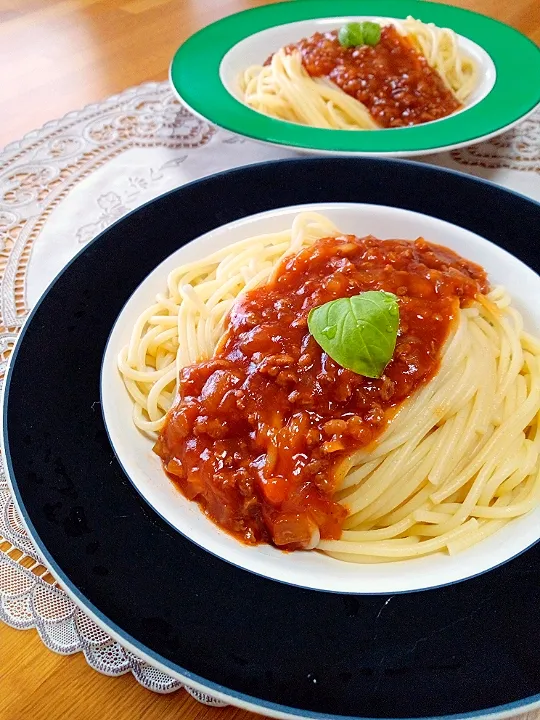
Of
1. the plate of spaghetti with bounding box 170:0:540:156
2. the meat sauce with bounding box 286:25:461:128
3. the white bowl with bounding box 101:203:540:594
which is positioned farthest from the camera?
the meat sauce with bounding box 286:25:461:128

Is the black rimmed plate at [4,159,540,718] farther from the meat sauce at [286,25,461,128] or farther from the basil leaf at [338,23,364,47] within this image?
the basil leaf at [338,23,364,47]

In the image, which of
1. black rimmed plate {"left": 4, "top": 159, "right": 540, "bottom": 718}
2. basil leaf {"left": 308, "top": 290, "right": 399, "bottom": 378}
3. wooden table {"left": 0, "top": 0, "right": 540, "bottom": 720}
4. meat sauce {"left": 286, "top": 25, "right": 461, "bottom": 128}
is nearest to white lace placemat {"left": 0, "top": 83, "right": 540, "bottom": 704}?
wooden table {"left": 0, "top": 0, "right": 540, "bottom": 720}

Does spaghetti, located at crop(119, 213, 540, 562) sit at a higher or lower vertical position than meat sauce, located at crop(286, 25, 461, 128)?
lower

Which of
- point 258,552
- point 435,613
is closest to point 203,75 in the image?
point 258,552

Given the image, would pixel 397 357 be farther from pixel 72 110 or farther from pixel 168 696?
pixel 72 110

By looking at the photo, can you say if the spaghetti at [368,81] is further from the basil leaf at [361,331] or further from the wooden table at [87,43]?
the basil leaf at [361,331]

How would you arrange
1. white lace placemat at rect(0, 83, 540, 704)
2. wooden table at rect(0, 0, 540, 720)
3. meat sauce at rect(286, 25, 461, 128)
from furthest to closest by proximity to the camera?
wooden table at rect(0, 0, 540, 720), meat sauce at rect(286, 25, 461, 128), white lace placemat at rect(0, 83, 540, 704)

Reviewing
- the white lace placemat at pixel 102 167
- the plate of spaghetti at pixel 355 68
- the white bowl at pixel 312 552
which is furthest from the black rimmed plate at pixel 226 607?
the plate of spaghetti at pixel 355 68
